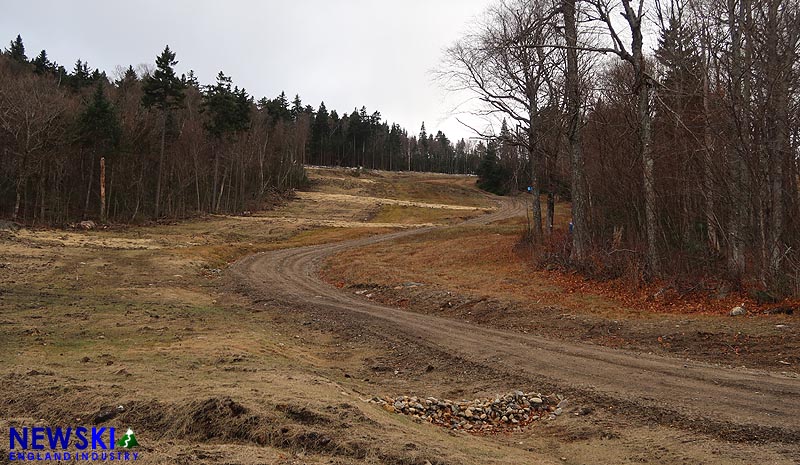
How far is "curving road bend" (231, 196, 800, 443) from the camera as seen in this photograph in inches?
237

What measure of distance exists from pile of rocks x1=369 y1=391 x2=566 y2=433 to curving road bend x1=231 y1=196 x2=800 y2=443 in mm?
779

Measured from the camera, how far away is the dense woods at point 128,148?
4156 centimetres

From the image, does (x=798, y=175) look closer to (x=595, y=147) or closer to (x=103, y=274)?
(x=595, y=147)

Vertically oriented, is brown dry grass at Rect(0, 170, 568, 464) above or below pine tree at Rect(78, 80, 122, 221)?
below

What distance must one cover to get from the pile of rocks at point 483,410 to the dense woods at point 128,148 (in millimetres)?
24027

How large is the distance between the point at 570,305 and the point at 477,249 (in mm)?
14717

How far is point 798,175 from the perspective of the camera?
43.7ft

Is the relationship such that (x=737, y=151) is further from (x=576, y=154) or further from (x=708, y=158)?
(x=576, y=154)

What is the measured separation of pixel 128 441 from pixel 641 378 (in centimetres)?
712

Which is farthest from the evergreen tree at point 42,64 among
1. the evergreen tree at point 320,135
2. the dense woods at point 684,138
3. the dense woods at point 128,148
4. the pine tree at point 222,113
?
the dense woods at point 684,138

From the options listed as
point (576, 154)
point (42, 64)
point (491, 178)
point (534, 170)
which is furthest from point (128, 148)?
point (491, 178)

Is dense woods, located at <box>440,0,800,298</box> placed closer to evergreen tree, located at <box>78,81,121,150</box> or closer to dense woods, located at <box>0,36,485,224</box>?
dense woods, located at <box>0,36,485,224</box>

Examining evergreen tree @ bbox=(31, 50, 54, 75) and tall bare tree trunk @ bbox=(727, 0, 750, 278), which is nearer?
tall bare tree trunk @ bbox=(727, 0, 750, 278)

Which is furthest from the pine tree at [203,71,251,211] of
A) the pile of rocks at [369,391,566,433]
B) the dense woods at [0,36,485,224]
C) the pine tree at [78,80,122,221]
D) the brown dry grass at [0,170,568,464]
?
the pile of rocks at [369,391,566,433]
